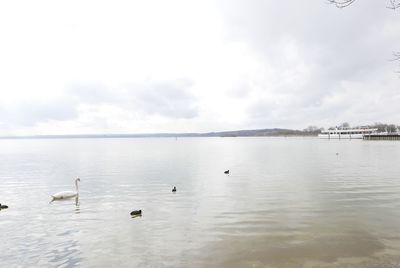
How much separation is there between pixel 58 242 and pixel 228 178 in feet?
88.3

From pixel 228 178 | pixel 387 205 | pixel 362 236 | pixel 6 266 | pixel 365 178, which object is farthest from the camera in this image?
pixel 228 178

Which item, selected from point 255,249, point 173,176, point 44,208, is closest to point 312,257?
point 255,249

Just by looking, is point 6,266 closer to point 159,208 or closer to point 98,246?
point 98,246

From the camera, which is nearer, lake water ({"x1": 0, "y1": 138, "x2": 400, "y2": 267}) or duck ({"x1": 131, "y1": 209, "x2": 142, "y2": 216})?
lake water ({"x1": 0, "y1": 138, "x2": 400, "y2": 267})

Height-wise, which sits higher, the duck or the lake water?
the duck

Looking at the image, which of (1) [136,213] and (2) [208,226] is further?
(1) [136,213]

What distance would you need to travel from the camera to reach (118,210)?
2459 centimetres

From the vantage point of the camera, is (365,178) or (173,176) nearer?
(365,178)

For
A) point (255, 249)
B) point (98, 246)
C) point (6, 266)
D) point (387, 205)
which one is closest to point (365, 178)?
point (387, 205)

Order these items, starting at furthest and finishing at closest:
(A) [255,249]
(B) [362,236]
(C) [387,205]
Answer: (C) [387,205]
(B) [362,236]
(A) [255,249]

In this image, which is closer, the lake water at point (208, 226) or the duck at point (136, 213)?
the lake water at point (208, 226)

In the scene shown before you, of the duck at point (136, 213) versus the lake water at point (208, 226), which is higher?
the duck at point (136, 213)

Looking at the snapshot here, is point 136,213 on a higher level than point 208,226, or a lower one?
higher

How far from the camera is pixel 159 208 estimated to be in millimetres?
25188
